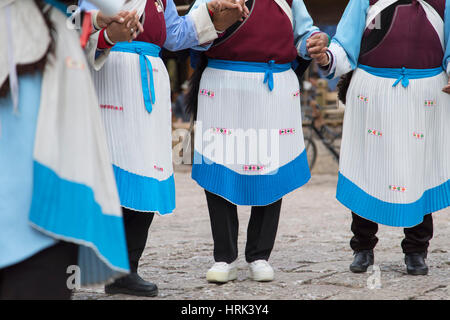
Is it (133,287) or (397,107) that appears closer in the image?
(133,287)

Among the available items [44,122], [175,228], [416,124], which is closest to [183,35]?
[416,124]

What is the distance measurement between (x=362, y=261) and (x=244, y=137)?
3.35ft

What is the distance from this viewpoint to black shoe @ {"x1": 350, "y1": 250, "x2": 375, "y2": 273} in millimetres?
3818

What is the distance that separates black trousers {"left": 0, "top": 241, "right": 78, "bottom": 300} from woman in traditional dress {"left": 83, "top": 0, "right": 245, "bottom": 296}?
4.18ft

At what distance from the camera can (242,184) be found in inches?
142

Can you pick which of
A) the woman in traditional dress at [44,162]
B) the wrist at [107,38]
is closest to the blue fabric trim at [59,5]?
the woman in traditional dress at [44,162]

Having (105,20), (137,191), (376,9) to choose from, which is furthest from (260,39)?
(105,20)

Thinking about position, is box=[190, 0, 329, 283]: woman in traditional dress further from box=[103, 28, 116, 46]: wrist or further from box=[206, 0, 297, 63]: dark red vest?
box=[103, 28, 116, 46]: wrist

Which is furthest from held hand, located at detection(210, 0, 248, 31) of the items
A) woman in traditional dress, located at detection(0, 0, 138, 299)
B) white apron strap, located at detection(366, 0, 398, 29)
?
woman in traditional dress, located at detection(0, 0, 138, 299)

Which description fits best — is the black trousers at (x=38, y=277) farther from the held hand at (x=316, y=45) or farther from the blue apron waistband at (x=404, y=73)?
Answer: the blue apron waistband at (x=404, y=73)

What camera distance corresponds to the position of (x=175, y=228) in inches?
227

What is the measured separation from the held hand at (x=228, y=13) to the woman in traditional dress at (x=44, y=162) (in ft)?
5.02

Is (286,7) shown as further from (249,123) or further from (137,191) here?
(137,191)
